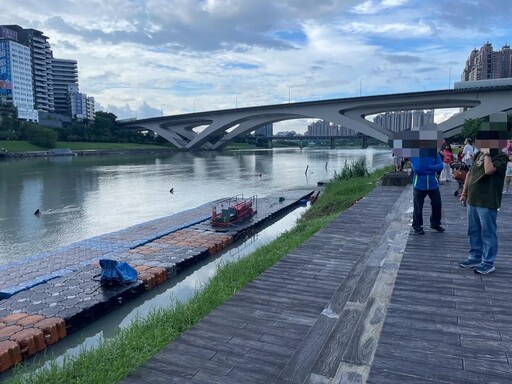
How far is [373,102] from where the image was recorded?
50.9m

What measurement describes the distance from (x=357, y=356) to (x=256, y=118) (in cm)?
6557

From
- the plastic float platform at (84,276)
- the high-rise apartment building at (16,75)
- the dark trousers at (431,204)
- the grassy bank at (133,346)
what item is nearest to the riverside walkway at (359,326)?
the grassy bank at (133,346)

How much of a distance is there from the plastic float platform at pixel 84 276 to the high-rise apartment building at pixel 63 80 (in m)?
119

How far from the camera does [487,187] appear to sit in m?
4.05

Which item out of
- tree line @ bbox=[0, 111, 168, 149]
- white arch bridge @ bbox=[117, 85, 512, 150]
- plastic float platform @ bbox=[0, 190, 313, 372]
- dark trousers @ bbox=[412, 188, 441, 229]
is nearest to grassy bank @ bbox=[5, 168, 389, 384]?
plastic float platform @ bbox=[0, 190, 313, 372]

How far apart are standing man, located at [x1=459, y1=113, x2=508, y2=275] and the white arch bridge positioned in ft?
77.8

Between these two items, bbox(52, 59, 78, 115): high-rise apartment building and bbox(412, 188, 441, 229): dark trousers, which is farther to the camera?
bbox(52, 59, 78, 115): high-rise apartment building

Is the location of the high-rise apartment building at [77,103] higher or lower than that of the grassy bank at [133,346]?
A: higher

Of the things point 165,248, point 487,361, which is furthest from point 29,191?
point 487,361

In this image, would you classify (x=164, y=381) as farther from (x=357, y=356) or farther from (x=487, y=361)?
(x=487, y=361)

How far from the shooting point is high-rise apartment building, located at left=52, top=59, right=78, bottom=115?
11800 cm

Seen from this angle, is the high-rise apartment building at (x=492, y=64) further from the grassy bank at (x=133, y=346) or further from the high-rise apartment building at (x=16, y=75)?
the high-rise apartment building at (x=16, y=75)

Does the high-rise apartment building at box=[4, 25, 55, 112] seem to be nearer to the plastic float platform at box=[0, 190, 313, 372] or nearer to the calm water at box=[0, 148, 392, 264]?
the calm water at box=[0, 148, 392, 264]

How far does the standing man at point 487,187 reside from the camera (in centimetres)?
395
